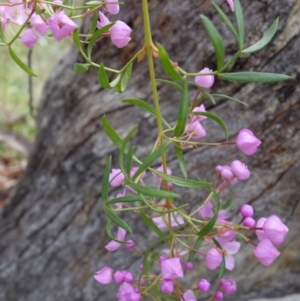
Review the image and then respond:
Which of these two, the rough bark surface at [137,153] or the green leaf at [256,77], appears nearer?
the green leaf at [256,77]

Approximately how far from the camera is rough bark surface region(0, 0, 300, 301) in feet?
3.26

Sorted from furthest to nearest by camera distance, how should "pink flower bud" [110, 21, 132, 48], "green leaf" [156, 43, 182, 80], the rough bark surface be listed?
the rough bark surface
"pink flower bud" [110, 21, 132, 48]
"green leaf" [156, 43, 182, 80]

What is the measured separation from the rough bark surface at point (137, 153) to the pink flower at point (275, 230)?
0.44 meters

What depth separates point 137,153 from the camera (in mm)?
1179

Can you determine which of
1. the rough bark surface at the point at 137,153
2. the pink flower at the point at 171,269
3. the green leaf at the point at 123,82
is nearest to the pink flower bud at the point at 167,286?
the pink flower at the point at 171,269

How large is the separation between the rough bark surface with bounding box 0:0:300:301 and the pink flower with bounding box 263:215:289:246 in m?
0.44

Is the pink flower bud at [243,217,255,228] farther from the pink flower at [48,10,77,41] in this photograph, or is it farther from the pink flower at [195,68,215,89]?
the pink flower at [48,10,77,41]

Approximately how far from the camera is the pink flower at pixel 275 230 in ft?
1.89

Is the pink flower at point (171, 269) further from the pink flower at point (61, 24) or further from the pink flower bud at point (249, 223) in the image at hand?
the pink flower at point (61, 24)

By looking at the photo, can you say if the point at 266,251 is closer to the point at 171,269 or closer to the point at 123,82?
the point at 171,269

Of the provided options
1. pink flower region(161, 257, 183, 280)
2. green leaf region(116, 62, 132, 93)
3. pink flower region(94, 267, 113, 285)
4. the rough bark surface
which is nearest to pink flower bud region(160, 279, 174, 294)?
pink flower region(161, 257, 183, 280)

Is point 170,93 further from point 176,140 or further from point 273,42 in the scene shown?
point 176,140

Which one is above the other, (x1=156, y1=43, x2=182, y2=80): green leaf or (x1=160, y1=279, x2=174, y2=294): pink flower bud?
(x1=156, y1=43, x2=182, y2=80): green leaf

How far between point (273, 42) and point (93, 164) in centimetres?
53
